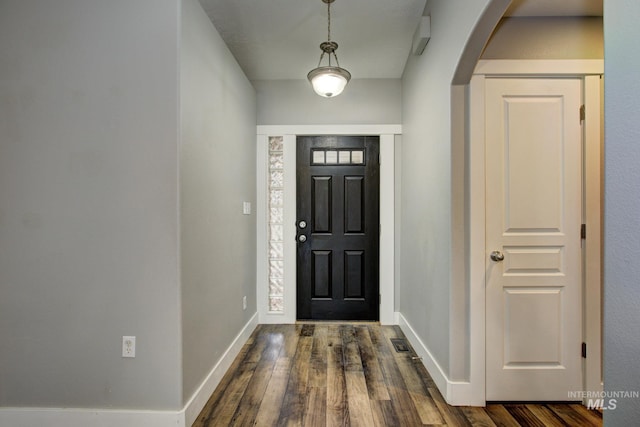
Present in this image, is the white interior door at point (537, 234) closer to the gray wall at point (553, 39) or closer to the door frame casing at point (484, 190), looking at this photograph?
the door frame casing at point (484, 190)

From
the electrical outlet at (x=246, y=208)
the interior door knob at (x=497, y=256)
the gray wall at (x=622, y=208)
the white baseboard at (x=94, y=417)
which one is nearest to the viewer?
the gray wall at (x=622, y=208)

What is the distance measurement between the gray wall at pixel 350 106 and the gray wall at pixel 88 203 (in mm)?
1814

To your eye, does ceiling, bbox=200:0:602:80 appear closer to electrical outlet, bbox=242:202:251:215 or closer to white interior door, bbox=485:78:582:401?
white interior door, bbox=485:78:582:401

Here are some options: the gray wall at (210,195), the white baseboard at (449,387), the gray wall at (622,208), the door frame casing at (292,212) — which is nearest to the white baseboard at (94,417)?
the gray wall at (210,195)

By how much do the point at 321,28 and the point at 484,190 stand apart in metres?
1.74

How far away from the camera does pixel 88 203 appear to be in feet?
5.68

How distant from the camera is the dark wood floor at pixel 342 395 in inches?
70.7

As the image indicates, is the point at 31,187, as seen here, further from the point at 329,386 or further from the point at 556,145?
the point at 556,145

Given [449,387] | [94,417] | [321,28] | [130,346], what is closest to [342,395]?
[449,387]

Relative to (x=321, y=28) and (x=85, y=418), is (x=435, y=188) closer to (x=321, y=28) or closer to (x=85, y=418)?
(x=321, y=28)

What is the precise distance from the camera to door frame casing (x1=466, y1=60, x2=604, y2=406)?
6.23 feet

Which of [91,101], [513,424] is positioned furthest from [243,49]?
[513,424]

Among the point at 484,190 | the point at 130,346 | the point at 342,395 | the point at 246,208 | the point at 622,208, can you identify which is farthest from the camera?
the point at 246,208

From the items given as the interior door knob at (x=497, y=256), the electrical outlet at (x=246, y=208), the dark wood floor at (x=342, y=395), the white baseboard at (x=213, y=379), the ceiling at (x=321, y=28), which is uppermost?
the ceiling at (x=321, y=28)
